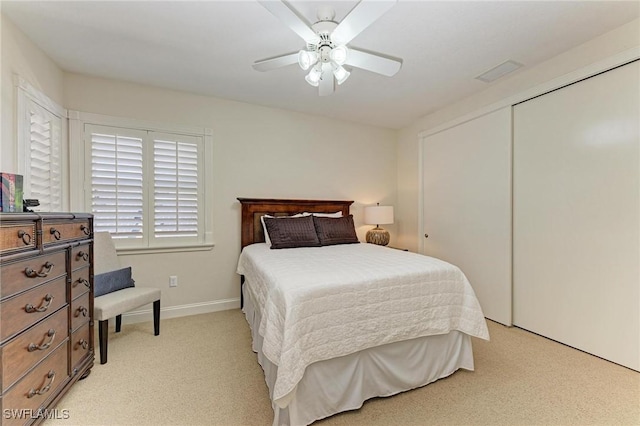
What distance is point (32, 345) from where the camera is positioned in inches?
56.0

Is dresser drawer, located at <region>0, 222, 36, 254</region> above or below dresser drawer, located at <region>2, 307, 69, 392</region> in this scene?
above

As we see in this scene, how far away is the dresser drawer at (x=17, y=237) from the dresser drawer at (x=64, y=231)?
0.30ft

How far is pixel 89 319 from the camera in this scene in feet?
6.68

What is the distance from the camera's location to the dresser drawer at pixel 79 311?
1.83 metres

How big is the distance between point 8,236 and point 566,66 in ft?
13.1

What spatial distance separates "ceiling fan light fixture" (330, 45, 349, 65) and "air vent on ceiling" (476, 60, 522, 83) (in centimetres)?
181

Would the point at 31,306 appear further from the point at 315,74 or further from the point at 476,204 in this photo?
the point at 476,204

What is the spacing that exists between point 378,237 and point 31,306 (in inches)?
138

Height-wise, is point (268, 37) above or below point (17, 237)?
above

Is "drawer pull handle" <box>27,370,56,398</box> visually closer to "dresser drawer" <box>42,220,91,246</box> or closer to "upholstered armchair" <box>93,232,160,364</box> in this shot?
A: "upholstered armchair" <box>93,232,160,364</box>

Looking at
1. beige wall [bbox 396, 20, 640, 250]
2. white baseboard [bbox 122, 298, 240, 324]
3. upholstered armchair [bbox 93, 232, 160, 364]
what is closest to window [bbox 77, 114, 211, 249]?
upholstered armchair [bbox 93, 232, 160, 364]

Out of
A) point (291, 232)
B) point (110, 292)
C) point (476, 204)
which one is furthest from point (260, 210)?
point (476, 204)

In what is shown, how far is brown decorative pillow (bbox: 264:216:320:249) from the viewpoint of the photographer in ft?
10.1

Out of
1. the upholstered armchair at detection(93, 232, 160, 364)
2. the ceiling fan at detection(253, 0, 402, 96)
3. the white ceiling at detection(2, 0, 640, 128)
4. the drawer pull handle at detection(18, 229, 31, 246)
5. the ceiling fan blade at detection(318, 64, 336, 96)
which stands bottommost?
the upholstered armchair at detection(93, 232, 160, 364)
